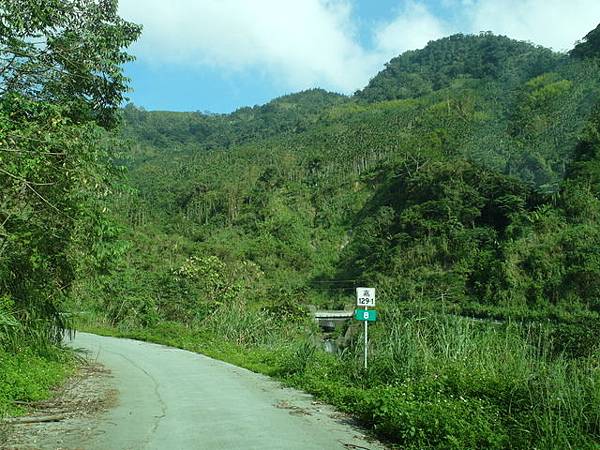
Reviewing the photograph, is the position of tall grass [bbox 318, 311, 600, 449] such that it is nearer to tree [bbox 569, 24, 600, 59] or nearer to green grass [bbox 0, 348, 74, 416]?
green grass [bbox 0, 348, 74, 416]

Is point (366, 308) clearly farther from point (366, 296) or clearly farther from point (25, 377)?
point (25, 377)

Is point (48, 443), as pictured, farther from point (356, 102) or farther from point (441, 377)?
point (356, 102)

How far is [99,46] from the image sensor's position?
11359 millimetres

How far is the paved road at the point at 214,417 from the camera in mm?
7207

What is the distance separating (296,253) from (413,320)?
2853 inches

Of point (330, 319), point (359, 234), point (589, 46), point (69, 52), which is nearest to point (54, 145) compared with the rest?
point (69, 52)

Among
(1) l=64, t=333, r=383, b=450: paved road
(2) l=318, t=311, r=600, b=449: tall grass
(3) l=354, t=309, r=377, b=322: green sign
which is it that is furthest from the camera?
(3) l=354, t=309, r=377, b=322: green sign

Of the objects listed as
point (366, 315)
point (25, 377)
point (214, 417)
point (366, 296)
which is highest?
point (366, 296)

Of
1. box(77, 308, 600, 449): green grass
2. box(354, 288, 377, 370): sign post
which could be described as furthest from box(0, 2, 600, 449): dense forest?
box(354, 288, 377, 370): sign post

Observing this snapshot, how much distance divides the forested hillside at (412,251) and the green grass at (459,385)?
0.03 metres

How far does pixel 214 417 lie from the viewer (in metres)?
8.79

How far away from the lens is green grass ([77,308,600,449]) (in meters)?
6.30

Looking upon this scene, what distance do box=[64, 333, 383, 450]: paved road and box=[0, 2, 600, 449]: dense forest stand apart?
76 cm

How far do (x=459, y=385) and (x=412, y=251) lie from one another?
55559mm
